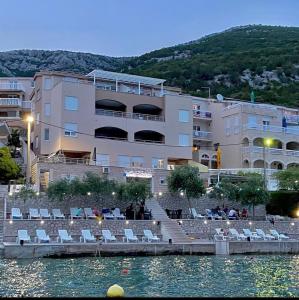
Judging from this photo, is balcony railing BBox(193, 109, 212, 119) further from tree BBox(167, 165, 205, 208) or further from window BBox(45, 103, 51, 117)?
tree BBox(167, 165, 205, 208)

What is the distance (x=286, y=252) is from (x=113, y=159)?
779 inches

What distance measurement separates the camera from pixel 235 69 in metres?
108

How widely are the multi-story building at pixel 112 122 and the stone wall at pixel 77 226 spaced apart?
1037 centimetres

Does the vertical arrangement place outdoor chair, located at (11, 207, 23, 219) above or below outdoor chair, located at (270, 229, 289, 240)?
above

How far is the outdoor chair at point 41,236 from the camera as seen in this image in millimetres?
31402

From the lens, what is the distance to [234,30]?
556 ft

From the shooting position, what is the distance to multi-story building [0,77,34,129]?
62.8 meters

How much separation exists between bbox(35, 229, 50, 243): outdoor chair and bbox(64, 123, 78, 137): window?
1911cm

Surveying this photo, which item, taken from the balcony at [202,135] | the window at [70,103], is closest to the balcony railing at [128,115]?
the window at [70,103]

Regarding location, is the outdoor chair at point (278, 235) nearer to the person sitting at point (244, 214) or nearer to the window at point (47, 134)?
the person sitting at point (244, 214)

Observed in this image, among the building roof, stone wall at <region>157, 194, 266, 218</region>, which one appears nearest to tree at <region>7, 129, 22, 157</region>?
the building roof

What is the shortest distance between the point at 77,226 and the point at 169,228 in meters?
5.59

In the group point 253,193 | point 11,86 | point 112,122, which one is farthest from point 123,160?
point 11,86

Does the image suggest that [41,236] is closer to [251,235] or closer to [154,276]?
[154,276]
